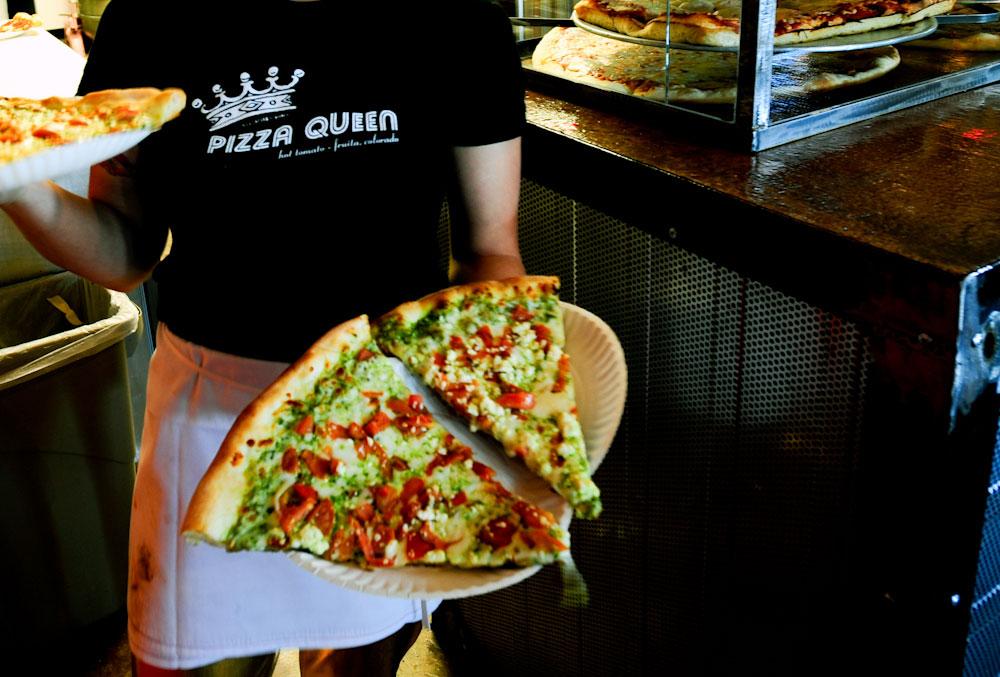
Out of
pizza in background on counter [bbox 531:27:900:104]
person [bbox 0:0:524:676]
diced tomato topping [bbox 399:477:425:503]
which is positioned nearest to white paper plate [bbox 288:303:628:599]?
diced tomato topping [bbox 399:477:425:503]

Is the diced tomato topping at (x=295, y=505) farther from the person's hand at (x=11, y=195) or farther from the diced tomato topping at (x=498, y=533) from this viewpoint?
the person's hand at (x=11, y=195)

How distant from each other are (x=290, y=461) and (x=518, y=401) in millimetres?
342

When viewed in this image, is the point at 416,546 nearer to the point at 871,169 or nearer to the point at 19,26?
the point at 871,169

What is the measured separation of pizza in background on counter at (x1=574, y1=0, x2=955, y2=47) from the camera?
77.8 inches

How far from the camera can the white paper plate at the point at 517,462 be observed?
1.12m

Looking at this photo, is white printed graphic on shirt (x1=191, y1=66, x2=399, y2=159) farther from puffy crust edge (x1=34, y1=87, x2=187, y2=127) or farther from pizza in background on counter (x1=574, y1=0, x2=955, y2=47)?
pizza in background on counter (x1=574, y1=0, x2=955, y2=47)

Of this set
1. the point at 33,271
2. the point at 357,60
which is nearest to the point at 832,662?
the point at 357,60

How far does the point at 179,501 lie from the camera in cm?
158

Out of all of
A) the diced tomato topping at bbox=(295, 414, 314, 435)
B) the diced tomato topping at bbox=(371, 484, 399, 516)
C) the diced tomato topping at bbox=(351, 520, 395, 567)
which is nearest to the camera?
the diced tomato topping at bbox=(351, 520, 395, 567)

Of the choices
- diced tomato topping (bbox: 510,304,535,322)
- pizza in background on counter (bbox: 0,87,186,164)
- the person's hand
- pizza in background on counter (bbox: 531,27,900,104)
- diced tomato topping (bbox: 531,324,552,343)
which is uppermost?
pizza in background on counter (bbox: 0,87,186,164)

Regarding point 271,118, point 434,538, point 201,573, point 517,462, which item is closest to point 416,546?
point 434,538

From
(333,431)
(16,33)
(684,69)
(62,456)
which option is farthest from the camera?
(16,33)

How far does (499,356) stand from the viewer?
4.94ft

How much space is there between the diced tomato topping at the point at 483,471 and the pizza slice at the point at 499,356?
42mm
